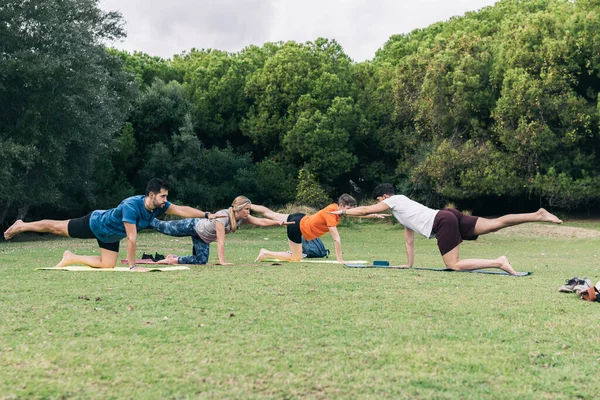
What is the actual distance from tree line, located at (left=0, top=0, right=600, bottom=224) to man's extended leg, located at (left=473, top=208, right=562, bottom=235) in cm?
2176

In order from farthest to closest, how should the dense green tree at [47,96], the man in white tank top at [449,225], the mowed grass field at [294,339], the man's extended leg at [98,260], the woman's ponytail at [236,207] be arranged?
the dense green tree at [47,96] → the woman's ponytail at [236,207] → the man's extended leg at [98,260] → the man in white tank top at [449,225] → the mowed grass field at [294,339]

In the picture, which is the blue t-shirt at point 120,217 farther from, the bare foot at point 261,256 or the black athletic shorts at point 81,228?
the bare foot at point 261,256

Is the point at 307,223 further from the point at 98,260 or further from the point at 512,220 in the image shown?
the point at 512,220

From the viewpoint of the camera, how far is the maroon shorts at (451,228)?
13.1 metres

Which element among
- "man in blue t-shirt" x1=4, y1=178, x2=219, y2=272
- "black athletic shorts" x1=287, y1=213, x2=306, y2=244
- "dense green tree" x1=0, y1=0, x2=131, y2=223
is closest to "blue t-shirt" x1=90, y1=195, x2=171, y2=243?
"man in blue t-shirt" x1=4, y1=178, x2=219, y2=272

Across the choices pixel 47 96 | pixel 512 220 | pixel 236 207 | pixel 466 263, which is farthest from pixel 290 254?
pixel 47 96

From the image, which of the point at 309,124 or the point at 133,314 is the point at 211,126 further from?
the point at 133,314

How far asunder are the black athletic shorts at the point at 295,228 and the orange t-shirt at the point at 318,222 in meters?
0.23

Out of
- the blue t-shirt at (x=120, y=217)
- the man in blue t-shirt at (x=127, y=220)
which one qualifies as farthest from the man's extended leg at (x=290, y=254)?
the blue t-shirt at (x=120, y=217)

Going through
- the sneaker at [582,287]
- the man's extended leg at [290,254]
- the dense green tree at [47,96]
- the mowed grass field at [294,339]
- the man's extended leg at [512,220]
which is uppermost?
the dense green tree at [47,96]

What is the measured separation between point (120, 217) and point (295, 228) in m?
4.42

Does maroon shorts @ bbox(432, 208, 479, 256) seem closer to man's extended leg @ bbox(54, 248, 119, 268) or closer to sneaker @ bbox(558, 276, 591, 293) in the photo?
sneaker @ bbox(558, 276, 591, 293)

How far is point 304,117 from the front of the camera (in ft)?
147

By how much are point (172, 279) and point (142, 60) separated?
4376cm
